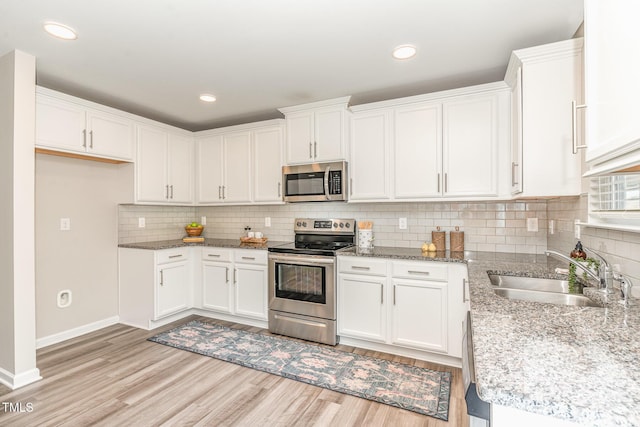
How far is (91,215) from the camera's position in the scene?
3436mm

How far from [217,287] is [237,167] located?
141 centimetres

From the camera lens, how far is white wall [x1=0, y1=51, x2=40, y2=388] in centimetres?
230

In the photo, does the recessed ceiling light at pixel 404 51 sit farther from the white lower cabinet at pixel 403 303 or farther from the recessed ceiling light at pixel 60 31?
the recessed ceiling light at pixel 60 31

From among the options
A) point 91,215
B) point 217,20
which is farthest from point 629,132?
point 91,215

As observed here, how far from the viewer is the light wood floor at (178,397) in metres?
1.95

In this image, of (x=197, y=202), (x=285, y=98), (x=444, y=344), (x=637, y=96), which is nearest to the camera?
(x=637, y=96)

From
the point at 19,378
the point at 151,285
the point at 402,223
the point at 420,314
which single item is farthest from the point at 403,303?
the point at 19,378

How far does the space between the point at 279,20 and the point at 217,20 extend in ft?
1.22

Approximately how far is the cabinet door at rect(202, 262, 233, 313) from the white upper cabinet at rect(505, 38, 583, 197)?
2.91m

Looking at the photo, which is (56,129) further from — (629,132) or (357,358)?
(629,132)

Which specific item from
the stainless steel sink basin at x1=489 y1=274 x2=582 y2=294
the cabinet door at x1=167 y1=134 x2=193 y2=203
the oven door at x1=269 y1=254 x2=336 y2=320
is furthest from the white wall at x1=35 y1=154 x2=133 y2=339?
the stainless steel sink basin at x1=489 y1=274 x2=582 y2=294

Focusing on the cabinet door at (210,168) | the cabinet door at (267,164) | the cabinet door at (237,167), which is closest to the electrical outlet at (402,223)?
the cabinet door at (267,164)

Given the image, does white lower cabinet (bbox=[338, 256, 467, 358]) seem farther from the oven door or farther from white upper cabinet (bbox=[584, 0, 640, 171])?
white upper cabinet (bbox=[584, 0, 640, 171])

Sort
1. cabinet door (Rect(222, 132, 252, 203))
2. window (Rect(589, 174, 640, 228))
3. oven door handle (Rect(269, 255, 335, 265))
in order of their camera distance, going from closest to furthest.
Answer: window (Rect(589, 174, 640, 228)) < oven door handle (Rect(269, 255, 335, 265)) < cabinet door (Rect(222, 132, 252, 203))
